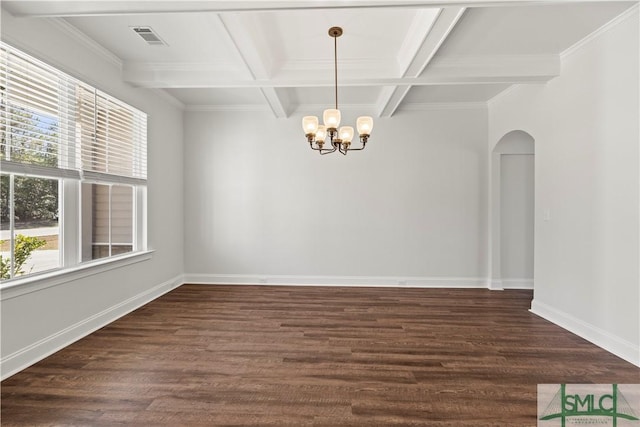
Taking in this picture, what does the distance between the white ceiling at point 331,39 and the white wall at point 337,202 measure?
88 centimetres

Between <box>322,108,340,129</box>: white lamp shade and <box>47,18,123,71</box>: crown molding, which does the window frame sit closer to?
<box>47,18,123,71</box>: crown molding

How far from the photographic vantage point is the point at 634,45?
2.68 m

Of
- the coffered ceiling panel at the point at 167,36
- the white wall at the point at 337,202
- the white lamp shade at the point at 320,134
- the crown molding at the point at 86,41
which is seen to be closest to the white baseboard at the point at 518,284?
the white wall at the point at 337,202

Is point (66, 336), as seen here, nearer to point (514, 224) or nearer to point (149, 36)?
point (149, 36)

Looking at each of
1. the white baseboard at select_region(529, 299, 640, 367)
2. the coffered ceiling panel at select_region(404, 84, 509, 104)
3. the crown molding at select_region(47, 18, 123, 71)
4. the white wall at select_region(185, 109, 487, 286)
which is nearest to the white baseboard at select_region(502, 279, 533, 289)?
the white wall at select_region(185, 109, 487, 286)

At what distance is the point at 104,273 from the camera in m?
3.43

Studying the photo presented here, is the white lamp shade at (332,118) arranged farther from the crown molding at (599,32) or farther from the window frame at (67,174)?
the crown molding at (599,32)

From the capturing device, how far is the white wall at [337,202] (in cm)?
511

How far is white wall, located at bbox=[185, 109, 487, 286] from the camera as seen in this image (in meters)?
5.11

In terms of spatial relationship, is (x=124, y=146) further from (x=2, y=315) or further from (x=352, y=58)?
(x=352, y=58)

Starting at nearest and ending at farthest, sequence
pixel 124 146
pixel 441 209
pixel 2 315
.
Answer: pixel 2 315, pixel 124 146, pixel 441 209

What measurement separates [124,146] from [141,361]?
8.04 ft

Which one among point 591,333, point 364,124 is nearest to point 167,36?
point 364,124

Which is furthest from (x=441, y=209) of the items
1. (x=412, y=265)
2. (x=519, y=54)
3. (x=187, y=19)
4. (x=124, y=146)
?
(x=124, y=146)
